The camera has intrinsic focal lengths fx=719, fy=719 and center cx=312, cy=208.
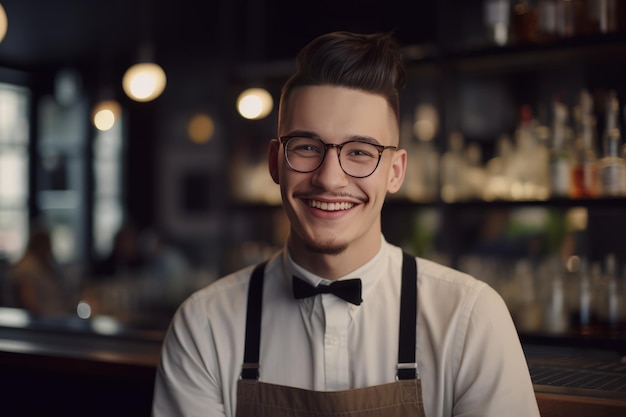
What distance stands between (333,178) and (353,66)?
25 cm

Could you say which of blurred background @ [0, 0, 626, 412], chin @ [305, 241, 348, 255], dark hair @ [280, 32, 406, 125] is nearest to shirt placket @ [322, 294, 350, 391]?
chin @ [305, 241, 348, 255]

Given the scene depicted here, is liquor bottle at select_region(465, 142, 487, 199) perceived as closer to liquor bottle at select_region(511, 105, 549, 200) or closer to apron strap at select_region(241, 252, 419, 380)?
liquor bottle at select_region(511, 105, 549, 200)

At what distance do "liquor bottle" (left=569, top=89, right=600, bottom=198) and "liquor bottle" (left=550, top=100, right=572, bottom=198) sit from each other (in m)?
0.03

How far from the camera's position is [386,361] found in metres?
1.60

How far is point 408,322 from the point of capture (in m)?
1.60

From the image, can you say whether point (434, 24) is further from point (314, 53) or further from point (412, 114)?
point (314, 53)

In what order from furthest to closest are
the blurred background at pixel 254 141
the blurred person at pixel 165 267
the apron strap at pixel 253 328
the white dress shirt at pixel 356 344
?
the blurred person at pixel 165 267 < the blurred background at pixel 254 141 < the apron strap at pixel 253 328 < the white dress shirt at pixel 356 344

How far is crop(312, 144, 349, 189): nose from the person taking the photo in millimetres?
1528

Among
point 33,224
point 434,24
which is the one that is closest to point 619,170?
point 434,24

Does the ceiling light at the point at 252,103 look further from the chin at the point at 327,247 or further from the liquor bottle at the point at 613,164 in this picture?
the chin at the point at 327,247

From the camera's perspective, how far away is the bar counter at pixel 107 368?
1946 mm

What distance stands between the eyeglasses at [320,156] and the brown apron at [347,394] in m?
0.28

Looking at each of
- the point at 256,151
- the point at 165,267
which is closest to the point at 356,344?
the point at 256,151

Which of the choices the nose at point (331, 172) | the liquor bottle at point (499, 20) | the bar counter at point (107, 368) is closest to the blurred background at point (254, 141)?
the liquor bottle at point (499, 20)
